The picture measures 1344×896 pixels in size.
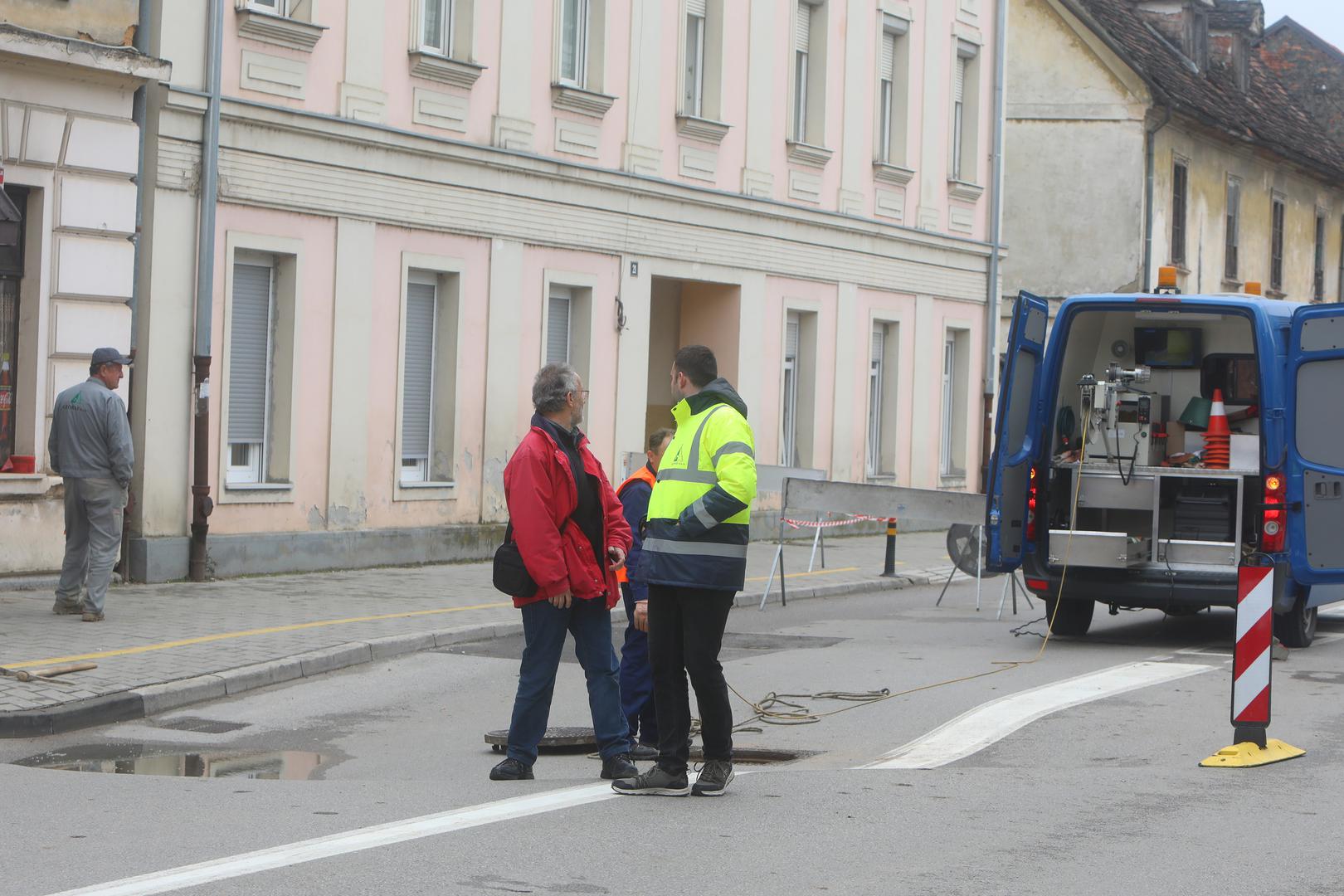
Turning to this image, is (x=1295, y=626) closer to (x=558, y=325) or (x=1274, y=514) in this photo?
(x=1274, y=514)

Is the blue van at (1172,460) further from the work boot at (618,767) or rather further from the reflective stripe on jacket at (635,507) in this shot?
the work boot at (618,767)

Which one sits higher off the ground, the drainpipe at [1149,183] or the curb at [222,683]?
the drainpipe at [1149,183]

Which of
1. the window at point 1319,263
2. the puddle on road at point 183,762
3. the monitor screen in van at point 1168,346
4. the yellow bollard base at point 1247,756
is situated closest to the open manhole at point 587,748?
the puddle on road at point 183,762

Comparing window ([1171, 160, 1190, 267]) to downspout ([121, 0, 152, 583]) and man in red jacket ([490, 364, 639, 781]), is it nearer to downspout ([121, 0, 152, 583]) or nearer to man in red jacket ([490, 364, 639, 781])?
downspout ([121, 0, 152, 583])

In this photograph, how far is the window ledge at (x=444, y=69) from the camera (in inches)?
728

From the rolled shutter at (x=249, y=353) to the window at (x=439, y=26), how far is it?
317 cm

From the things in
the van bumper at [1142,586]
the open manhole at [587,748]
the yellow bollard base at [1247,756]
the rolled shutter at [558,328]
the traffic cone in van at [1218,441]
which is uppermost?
the rolled shutter at [558,328]

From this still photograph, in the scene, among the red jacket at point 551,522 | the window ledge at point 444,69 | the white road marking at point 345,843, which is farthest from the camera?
the window ledge at point 444,69

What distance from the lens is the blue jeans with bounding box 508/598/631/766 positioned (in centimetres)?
833

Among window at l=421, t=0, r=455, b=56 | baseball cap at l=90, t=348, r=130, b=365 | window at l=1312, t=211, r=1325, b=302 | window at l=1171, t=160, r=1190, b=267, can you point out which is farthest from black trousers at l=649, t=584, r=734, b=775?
window at l=1312, t=211, r=1325, b=302

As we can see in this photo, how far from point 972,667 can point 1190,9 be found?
2909 centimetres

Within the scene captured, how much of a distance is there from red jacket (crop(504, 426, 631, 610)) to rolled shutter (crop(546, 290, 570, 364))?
1249cm

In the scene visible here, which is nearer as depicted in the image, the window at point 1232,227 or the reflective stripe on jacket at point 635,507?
the reflective stripe on jacket at point 635,507

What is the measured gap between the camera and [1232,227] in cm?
3778
